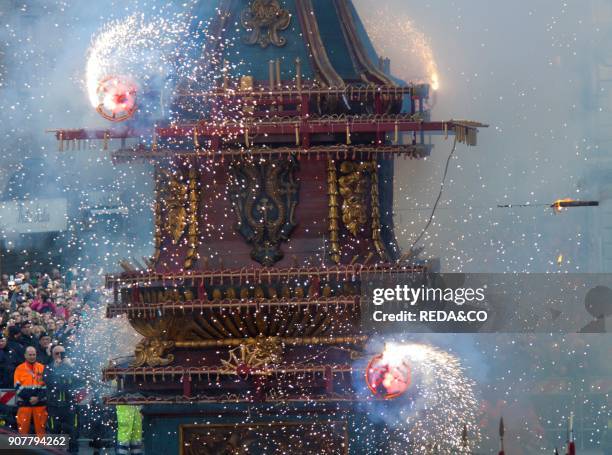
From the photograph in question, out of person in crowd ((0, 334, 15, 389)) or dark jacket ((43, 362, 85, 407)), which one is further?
dark jacket ((43, 362, 85, 407))

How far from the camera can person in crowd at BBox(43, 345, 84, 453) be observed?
46.3 ft

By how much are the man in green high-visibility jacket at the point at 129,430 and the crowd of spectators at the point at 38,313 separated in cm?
125

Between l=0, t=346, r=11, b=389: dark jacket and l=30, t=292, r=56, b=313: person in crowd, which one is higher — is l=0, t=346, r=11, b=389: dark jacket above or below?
below

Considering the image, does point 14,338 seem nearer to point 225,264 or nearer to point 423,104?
point 225,264

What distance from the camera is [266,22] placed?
12.0 m

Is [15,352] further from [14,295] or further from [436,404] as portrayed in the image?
[436,404]

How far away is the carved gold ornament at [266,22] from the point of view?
1197cm

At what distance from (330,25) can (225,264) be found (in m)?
2.17

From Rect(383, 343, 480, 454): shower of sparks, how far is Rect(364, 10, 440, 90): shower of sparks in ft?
7.76

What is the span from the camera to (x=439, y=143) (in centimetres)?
1277

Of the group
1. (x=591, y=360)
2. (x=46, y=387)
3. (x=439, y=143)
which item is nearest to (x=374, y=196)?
(x=439, y=143)

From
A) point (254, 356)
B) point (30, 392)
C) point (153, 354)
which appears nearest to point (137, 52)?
point (153, 354)

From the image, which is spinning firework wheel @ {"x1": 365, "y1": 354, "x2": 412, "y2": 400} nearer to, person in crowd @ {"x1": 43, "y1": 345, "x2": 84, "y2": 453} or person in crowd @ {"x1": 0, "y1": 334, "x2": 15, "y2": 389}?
person in crowd @ {"x1": 43, "y1": 345, "x2": 84, "y2": 453}

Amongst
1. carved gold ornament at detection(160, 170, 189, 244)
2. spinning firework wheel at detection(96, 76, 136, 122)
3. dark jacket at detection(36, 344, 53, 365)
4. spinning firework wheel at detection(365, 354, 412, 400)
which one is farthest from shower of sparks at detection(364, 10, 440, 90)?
dark jacket at detection(36, 344, 53, 365)
